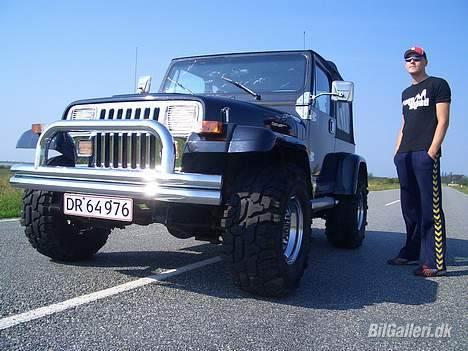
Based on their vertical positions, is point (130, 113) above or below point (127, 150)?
above

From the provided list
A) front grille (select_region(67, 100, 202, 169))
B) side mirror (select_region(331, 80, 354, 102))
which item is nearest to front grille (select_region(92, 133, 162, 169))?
front grille (select_region(67, 100, 202, 169))

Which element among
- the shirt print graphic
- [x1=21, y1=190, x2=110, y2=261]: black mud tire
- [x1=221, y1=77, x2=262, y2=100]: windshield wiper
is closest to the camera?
[x1=21, y1=190, x2=110, y2=261]: black mud tire

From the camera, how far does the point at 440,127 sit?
436 centimetres

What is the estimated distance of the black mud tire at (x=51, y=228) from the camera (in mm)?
3701

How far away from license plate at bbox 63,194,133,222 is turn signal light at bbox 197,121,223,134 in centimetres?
68

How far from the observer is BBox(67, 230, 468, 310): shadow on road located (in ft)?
11.2

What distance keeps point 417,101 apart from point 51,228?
3604mm

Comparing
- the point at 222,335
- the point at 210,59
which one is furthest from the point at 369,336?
the point at 210,59

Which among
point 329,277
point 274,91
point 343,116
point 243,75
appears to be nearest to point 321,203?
point 329,277

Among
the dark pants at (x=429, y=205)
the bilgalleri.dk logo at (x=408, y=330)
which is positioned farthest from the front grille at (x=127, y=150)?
the dark pants at (x=429, y=205)

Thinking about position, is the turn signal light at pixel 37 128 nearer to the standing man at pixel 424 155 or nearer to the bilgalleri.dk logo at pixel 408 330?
the bilgalleri.dk logo at pixel 408 330

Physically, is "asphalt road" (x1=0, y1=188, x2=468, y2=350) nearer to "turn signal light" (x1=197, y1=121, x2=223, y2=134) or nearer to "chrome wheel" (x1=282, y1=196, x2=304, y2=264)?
"chrome wheel" (x1=282, y1=196, x2=304, y2=264)

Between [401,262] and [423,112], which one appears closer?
[423,112]

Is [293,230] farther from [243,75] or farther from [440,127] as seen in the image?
[243,75]
